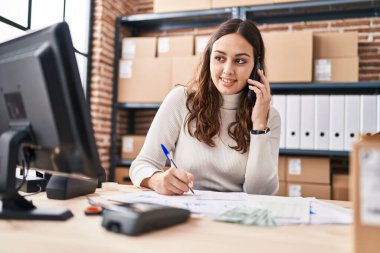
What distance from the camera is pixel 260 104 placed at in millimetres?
1376

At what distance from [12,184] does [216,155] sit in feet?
2.56

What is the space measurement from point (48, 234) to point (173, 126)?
86 cm

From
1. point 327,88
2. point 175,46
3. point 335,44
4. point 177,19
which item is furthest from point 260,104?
point 177,19

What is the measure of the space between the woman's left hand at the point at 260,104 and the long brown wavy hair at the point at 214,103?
0.22ft

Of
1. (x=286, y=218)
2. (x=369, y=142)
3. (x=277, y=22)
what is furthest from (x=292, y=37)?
(x=369, y=142)

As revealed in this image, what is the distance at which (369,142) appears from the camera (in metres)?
0.47

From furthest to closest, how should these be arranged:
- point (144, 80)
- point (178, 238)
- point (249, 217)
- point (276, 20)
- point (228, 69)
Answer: point (276, 20)
point (144, 80)
point (228, 69)
point (249, 217)
point (178, 238)

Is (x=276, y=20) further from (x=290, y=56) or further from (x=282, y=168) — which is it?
(x=282, y=168)

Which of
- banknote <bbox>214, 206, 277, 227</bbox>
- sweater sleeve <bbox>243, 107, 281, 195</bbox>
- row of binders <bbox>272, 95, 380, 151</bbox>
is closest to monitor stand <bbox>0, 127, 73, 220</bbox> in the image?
banknote <bbox>214, 206, 277, 227</bbox>

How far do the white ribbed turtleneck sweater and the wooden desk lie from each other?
1.81 ft

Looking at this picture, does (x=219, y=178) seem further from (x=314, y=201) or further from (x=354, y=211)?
(x=354, y=211)

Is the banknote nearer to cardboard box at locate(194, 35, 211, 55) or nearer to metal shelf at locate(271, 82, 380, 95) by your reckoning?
metal shelf at locate(271, 82, 380, 95)

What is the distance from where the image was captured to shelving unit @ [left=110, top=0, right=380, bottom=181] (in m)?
2.56

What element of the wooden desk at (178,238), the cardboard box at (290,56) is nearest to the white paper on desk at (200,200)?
the wooden desk at (178,238)
